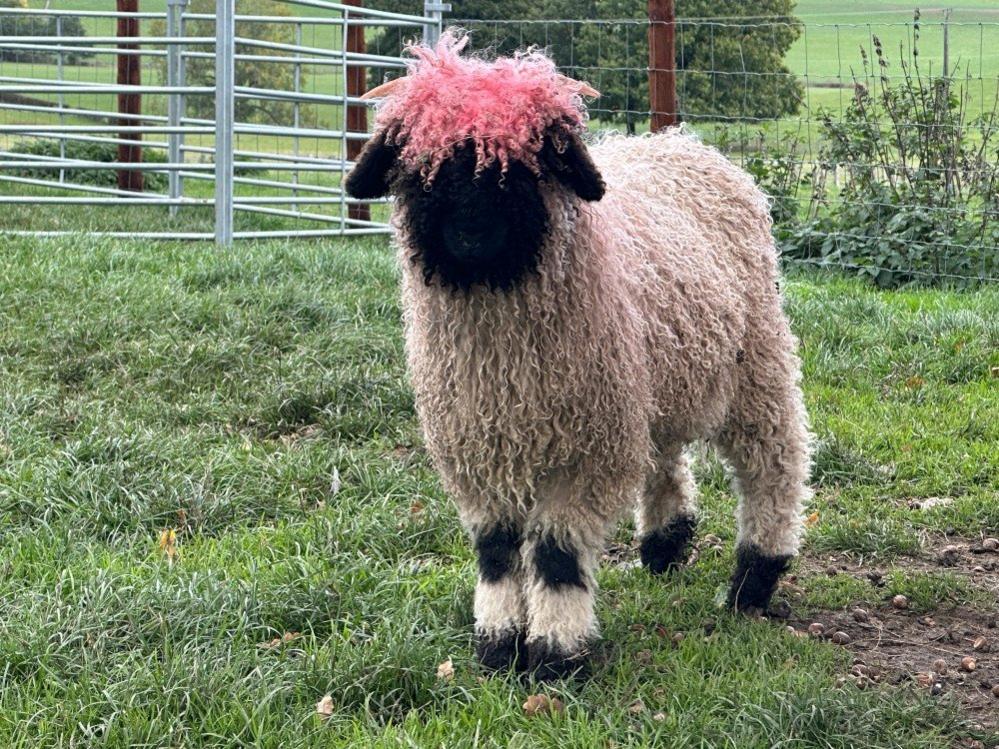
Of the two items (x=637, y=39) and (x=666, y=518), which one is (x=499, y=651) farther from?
(x=637, y=39)

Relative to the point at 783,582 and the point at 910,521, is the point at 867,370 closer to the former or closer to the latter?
the point at 910,521

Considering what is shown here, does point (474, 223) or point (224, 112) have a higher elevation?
point (224, 112)

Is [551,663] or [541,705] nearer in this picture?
[541,705]

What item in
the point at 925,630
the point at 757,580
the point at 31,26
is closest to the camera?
the point at 925,630

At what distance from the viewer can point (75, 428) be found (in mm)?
6172

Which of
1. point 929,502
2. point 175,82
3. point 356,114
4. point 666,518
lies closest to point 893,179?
point 929,502

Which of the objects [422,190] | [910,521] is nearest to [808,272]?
[910,521]

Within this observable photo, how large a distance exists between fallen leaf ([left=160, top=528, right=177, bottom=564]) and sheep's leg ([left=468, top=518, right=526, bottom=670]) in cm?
132

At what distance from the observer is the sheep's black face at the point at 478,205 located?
140 inches

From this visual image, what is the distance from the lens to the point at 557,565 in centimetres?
398

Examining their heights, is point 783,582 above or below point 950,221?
below

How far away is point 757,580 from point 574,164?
195 centimetres

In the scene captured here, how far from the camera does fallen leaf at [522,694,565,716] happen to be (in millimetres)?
3736

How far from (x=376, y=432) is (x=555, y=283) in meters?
2.66
